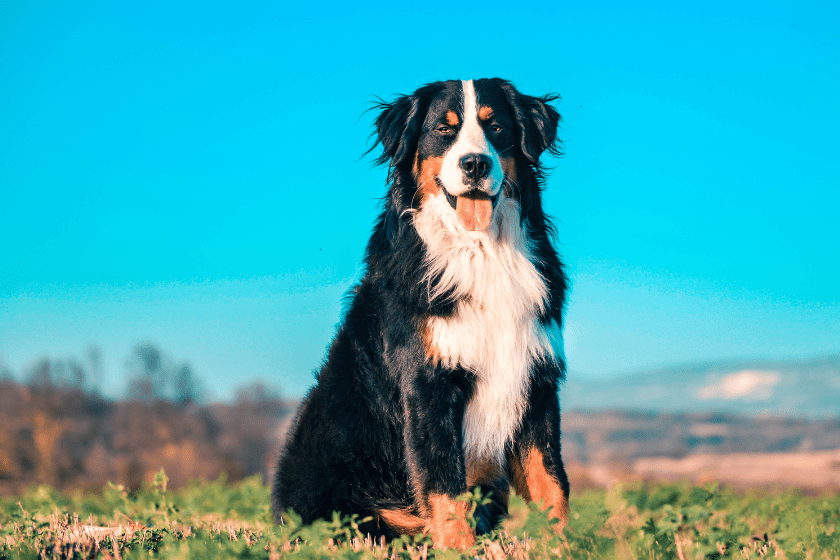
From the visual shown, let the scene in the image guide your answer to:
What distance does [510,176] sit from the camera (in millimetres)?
3920

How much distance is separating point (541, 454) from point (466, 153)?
1.81 m

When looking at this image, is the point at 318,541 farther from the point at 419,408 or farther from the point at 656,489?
the point at 656,489

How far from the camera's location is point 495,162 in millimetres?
3730

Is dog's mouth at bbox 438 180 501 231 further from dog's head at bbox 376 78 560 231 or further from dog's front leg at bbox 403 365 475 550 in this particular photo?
dog's front leg at bbox 403 365 475 550

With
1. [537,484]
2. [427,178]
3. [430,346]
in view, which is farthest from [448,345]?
[427,178]

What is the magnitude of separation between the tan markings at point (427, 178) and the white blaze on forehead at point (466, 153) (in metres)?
0.07

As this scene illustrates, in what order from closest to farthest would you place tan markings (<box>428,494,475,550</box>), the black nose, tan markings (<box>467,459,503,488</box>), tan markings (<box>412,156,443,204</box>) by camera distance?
tan markings (<box>428,494,475,550</box>), the black nose, tan markings (<box>467,459,503,488</box>), tan markings (<box>412,156,443,204</box>)

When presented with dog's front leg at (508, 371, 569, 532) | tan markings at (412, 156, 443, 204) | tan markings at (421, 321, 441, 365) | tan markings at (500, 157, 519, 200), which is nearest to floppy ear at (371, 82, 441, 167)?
tan markings at (412, 156, 443, 204)

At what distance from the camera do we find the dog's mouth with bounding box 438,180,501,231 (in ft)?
12.5

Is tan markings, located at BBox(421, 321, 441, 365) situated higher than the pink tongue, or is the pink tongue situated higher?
the pink tongue

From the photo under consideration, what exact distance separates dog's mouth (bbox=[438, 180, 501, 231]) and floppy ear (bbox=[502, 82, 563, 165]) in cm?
48

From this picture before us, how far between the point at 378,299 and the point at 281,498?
1.47 metres

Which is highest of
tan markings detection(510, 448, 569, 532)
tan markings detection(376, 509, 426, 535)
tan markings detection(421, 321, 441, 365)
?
tan markings detection(421, 321, 441, 365)

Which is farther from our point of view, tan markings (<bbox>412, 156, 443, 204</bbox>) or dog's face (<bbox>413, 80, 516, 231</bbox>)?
tan markings (<bbox>412, 156, 443, 204</bbox>)
